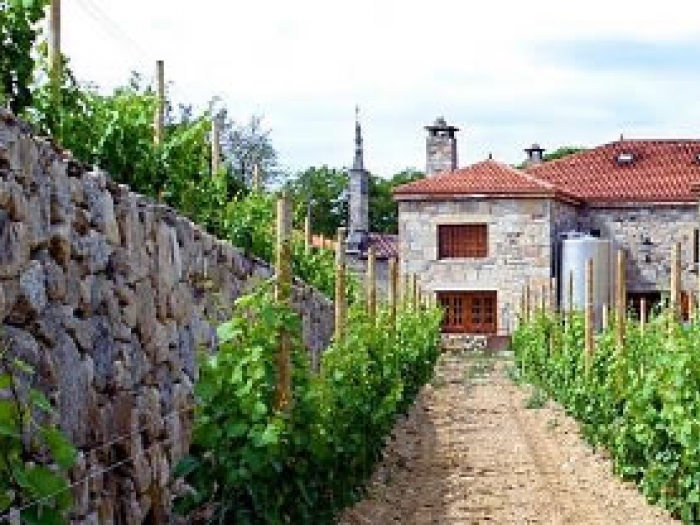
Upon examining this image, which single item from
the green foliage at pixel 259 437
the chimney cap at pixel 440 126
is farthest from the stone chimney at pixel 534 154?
the green foliage at pixel 259 437

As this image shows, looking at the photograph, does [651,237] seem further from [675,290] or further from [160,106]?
[160,106]

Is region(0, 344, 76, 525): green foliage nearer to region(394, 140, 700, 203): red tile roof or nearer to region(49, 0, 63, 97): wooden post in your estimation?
region(49, 0, 63, 97): wooden post

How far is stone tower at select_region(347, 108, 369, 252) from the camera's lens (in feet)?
A: 139

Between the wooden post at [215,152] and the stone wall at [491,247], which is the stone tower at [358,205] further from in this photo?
the wooden post at [215,152]

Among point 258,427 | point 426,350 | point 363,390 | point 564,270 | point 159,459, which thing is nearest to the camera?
point 258,427

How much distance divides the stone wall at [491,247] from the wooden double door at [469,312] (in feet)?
0.90

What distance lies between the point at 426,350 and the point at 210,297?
47.5ft

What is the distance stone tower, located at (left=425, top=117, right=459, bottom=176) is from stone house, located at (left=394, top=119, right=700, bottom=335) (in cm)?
420

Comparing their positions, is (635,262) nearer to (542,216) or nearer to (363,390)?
(542,216)

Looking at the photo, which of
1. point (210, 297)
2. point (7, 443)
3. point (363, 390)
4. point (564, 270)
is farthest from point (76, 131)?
point (564, 270)

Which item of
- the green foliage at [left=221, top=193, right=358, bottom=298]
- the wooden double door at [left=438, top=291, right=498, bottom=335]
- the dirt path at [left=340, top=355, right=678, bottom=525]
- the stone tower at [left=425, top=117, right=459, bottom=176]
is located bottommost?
the dirt path at [left=340, top=355, right=678, bottom=525]

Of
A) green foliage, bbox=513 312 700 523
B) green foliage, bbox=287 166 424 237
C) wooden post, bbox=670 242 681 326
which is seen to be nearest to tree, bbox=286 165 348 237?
green foliage, bbox=287 166 424 237

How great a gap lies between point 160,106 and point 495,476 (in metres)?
4.37

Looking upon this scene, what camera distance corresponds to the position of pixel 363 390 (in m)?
10.5
